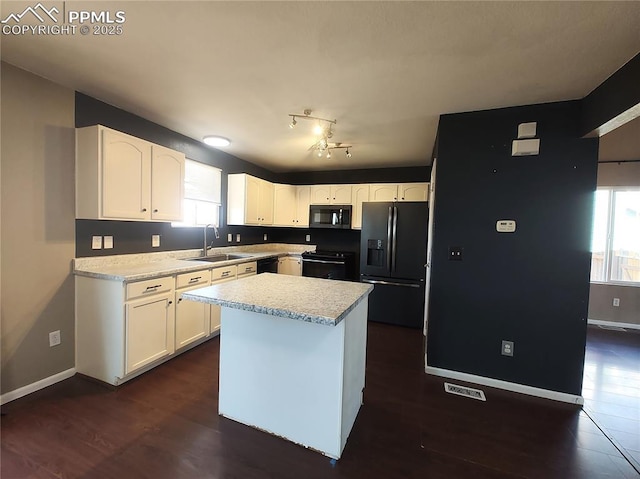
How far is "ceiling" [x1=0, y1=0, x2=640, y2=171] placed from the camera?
138 cm

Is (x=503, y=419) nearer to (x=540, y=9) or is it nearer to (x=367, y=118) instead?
(x=540, y=9)

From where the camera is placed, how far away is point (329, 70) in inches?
74.6

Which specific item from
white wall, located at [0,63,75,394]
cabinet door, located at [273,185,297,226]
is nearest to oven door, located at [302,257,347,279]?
cabinet door, located at [273,185,297,226]

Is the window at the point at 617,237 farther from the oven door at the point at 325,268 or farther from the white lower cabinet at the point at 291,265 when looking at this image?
the white lower cabinet at the point at 291,265

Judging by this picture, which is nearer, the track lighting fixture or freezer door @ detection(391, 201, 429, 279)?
the track lighting fixture

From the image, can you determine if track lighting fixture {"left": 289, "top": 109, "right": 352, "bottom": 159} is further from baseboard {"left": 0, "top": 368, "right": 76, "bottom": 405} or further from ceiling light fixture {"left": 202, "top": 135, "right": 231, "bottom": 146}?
baseboard {"left": 0, "top": 368, "right": 76, "bottom": 405}

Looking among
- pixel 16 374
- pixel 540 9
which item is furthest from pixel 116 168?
pixel 540 9

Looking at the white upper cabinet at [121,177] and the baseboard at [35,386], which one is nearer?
the baseboard at [35,386]

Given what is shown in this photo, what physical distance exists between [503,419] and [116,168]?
144 inches

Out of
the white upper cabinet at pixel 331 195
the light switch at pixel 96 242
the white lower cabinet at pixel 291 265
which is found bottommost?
the white lower cabinet at pixel 291 265

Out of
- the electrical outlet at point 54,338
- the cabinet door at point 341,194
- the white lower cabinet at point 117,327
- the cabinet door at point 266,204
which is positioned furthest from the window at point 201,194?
the cabinet door at point 341,194

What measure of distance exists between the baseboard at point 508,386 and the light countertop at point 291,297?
52.4 inches

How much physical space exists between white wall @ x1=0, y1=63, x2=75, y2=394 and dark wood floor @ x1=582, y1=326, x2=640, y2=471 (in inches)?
163

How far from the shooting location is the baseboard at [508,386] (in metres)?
2.27
